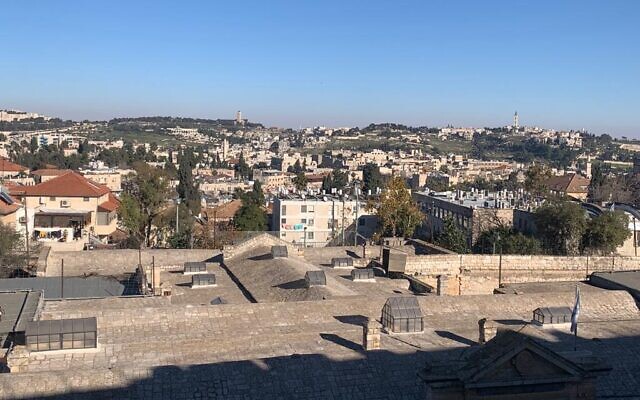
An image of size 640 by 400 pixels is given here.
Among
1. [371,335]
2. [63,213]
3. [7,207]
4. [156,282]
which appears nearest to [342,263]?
[156,282]

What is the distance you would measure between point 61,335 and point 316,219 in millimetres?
52574

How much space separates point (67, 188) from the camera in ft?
170

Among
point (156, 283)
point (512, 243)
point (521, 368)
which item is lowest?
point (512, 243)

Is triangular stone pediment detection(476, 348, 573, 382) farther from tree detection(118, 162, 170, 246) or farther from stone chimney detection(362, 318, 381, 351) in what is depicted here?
tree detection(118, 162, 170, 246)

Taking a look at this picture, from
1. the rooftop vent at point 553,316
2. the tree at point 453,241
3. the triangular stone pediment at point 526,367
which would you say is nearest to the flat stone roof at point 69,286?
the rooftop vent at point 553,316

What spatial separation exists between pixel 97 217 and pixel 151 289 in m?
29.5

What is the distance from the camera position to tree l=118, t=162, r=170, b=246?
41.4 metres

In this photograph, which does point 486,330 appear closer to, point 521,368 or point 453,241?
point 521,368

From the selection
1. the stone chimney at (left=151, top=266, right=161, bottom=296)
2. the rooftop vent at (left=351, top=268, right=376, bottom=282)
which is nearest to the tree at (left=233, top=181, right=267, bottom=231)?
the stone chimney at (left=151, top=266, right=161, bottom=296)

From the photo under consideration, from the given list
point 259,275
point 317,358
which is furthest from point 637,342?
point 259,275

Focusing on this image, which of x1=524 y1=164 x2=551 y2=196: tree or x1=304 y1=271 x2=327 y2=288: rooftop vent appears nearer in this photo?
x1=304 y1=271 x2=327 y2=288: rooftop vent

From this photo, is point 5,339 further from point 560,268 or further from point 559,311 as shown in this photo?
point 560,268

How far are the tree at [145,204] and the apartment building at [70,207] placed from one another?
6.41 m

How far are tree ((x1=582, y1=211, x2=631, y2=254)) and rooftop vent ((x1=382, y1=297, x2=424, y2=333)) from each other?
27752 mm
